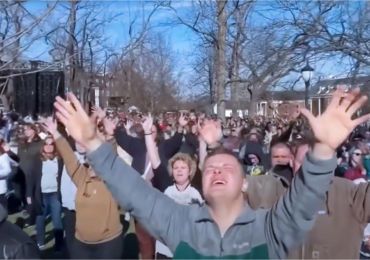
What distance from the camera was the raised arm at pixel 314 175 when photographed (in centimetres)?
252

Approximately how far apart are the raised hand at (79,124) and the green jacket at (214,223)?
5 cm

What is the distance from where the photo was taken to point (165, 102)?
1288 inches

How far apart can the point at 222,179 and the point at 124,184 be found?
0.44 meters

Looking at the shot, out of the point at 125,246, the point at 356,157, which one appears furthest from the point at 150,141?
the point at 356,157

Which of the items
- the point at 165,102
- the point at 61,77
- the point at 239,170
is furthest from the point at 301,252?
the point at 165,102

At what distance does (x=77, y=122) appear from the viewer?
2783mm

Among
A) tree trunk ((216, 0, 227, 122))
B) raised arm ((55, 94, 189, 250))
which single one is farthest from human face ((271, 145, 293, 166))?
tree trunk ((216, 0, 227, 122))

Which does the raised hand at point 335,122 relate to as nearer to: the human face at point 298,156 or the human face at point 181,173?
the human face at point 298,156

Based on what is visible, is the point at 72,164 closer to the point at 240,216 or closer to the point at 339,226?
the point at 339,226

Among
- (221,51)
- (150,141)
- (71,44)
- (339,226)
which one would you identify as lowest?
(339,226)

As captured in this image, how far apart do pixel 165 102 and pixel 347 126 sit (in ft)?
99.2

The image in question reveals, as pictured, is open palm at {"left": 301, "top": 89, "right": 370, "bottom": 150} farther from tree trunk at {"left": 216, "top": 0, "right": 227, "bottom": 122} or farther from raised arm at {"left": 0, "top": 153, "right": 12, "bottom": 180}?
tree trunk at {"left": 216, "top": 0, "right": 227, "bottom": 122}

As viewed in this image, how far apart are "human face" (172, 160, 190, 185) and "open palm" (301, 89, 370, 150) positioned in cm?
341

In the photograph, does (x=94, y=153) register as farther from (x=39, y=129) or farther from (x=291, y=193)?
(x=39, y=129)
